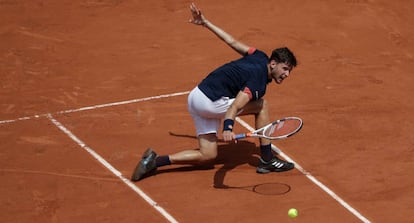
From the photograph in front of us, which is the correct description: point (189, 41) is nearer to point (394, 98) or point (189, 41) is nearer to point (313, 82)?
point (313, 82)

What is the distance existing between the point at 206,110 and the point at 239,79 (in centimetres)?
56

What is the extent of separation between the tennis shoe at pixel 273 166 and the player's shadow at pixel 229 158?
306 mm

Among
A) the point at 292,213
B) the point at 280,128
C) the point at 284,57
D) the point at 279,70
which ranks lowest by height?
the point at 292,213

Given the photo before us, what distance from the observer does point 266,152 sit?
37.1ft

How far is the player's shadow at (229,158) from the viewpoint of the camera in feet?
37.7

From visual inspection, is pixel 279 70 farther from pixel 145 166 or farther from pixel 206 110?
pixel 145 166

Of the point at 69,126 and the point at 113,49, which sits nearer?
the point at 69,126

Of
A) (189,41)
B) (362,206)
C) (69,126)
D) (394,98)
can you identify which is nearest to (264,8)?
(189,41)

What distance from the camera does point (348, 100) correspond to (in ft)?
44.8

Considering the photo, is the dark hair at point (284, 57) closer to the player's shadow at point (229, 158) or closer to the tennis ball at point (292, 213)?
the player's shadow at point (229, 158)

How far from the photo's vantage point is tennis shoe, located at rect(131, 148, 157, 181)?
1114cm

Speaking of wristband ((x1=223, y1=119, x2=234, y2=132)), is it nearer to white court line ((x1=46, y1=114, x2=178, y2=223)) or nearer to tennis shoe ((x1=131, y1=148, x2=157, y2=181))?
white court line ((x1=46, y1=114, x2=178, y2=223))

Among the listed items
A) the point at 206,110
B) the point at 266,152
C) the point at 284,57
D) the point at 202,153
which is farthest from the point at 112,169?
the point at 284,57

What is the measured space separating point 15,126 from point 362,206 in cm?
508
